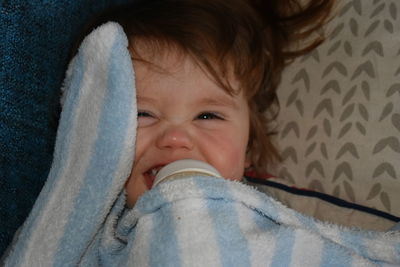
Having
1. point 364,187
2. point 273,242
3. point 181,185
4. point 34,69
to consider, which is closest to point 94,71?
point 34,69

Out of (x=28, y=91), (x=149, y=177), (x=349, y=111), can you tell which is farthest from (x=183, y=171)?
(x=349, y=111)

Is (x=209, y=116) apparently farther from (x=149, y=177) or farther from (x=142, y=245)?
(x=142, y=245)

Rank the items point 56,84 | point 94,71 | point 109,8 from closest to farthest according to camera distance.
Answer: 1. point 94,71
2. point 56,84
3. point 109,8

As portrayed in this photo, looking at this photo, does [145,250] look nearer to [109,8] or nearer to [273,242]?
[273,242]

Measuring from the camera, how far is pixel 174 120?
0.93m

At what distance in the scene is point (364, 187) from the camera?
107cm

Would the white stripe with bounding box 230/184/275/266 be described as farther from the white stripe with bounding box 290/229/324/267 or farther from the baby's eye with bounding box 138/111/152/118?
the baby's eye with bounding box 138/111/152/118

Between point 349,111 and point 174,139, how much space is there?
403mm

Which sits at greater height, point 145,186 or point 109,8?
point 109,8

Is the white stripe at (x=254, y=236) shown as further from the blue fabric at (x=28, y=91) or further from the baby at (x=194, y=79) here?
the blue fabric at (x=28, y=91)

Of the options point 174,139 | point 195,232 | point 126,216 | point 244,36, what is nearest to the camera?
point 195,232

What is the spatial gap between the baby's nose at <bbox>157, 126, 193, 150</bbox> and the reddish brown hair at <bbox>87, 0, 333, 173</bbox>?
0.13 metres

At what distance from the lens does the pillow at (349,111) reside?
1.06 meters

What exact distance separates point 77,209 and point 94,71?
8.4 inches
